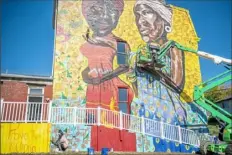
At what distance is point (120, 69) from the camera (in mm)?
17750

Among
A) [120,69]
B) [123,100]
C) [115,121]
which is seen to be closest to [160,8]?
[120,69]

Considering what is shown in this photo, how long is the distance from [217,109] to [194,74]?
480 centimetres

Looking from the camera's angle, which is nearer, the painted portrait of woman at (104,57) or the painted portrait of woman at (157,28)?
the painted portrait of woman at (104,57)

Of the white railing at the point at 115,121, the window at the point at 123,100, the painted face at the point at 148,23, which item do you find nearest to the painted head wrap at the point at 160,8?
the painted face at the point at 148,23

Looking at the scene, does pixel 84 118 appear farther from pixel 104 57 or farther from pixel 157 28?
pixel 157 28

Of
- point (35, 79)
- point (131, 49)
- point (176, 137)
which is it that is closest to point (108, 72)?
point (131, 49)

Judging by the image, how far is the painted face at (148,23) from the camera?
2028cm

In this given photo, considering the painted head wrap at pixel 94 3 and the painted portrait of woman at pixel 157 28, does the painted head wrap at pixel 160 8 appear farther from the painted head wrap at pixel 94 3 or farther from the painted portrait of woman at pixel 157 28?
the painted head wrap at pixel 94 3

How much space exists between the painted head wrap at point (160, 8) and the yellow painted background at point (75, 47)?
3.55 ft

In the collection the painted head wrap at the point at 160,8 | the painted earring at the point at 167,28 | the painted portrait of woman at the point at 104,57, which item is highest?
the painted head wrap at the point at 160,8

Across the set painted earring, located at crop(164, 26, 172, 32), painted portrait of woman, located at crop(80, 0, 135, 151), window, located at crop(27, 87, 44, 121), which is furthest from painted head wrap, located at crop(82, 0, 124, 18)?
window, located at crop(27, 87, 44, 121)

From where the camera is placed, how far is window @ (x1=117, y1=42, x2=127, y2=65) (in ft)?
59.9

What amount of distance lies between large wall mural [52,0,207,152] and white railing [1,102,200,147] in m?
0.49

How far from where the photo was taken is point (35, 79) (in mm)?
15406
